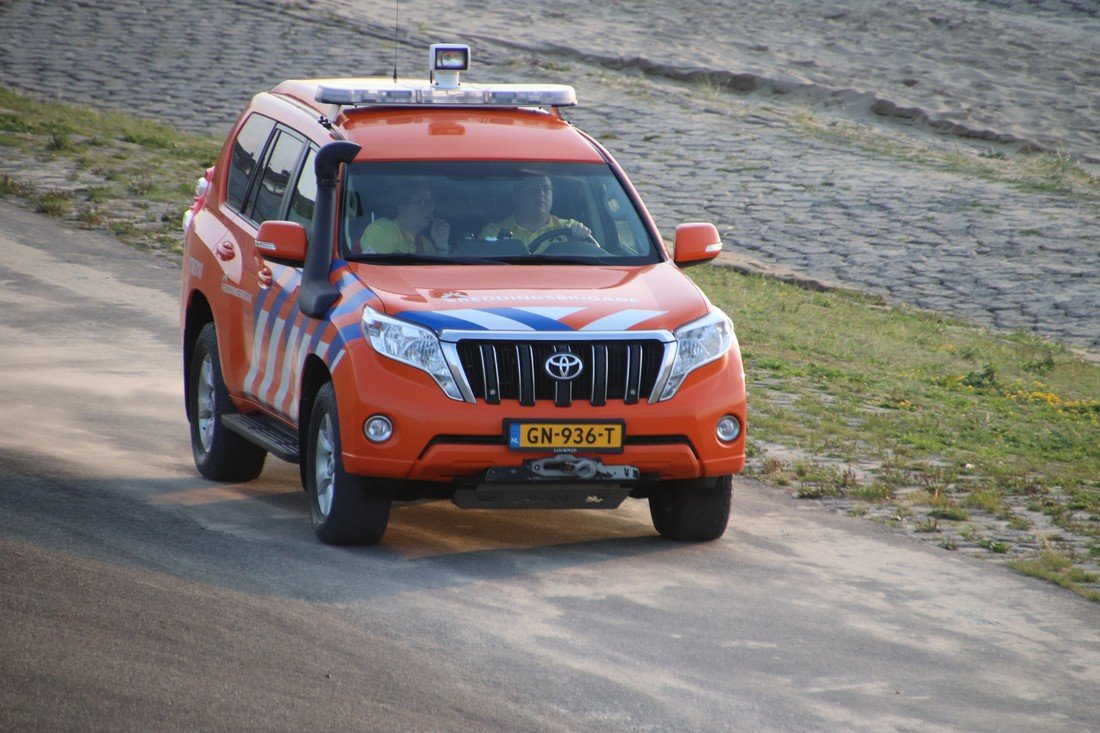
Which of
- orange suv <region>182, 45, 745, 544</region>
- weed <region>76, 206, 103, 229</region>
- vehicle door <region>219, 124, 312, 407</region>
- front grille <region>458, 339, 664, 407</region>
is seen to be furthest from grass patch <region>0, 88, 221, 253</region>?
front grille <region>458, 339, 664, 407</region>

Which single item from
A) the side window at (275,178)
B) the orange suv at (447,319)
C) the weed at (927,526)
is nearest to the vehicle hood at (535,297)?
the orange suv at (447,319)

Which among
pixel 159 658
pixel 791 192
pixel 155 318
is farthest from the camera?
pixel 791 192

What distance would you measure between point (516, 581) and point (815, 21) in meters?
27.4

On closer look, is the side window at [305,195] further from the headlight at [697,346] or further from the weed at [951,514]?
the weed at [951,514]

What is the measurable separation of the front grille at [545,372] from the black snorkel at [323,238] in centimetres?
86

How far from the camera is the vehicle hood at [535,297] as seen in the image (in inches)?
304

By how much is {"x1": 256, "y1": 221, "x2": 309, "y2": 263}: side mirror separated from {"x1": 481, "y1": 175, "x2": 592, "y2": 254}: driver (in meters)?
0.90

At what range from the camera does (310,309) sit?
8094 mm

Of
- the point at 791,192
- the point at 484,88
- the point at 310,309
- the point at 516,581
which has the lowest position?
the point at 791,192

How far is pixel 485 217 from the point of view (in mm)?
8703

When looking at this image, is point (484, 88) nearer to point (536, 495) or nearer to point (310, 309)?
point (310, 309)

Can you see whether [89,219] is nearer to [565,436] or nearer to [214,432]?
[214,432]

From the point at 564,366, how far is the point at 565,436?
30 cm

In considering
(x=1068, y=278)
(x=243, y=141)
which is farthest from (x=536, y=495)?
(x=1068, y=278)
